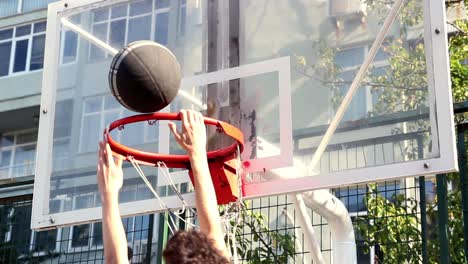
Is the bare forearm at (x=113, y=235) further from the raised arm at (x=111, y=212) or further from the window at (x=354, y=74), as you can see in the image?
the window at (x=354, y=74)

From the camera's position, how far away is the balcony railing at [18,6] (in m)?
19.1

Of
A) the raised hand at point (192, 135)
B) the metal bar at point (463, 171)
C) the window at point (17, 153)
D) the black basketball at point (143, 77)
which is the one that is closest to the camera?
the raised hand at point (192, 135)

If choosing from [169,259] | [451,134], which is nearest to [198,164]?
[169,259]

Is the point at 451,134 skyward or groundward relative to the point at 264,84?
groundward

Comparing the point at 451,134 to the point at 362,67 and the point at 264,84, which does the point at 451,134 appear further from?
the point at 264,84

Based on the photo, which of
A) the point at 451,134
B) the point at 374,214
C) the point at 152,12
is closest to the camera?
the point at 451,134

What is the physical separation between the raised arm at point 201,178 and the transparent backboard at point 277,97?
968 millimetres

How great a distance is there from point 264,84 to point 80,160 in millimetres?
1239

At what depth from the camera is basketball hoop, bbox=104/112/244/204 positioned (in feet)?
14.6

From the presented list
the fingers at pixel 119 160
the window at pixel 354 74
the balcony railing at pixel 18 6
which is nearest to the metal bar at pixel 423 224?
the window at pixel 354 74

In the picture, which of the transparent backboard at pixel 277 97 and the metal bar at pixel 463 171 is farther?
the metal bar at pixel 463 171

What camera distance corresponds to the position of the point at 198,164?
11.4 feet

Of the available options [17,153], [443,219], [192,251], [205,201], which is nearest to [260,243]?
[443,219]

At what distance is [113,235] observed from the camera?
3244 millimetres
